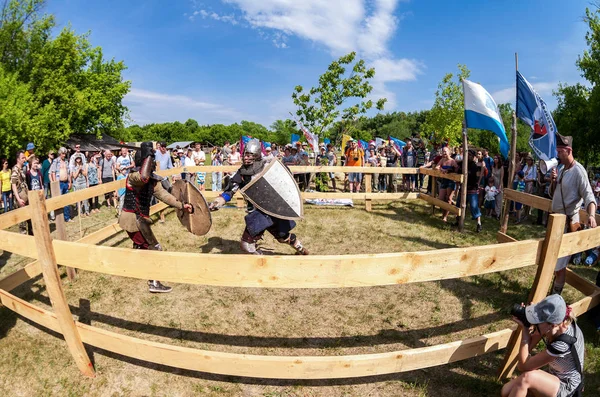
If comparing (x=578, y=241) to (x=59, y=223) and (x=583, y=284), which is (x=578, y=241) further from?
(x=59, y=223)

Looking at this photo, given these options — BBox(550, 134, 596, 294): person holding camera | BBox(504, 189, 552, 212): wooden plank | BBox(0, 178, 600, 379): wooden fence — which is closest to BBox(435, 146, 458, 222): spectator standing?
BBox(504, 189, 552, 212): wooden plank

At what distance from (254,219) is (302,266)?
284cm

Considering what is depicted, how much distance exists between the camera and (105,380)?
2998mm

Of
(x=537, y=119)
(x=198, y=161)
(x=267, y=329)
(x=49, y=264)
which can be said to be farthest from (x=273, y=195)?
(x=198, y=161)

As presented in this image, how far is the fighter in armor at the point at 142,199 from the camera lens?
4.37 metres

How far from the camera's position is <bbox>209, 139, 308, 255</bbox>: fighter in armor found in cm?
499

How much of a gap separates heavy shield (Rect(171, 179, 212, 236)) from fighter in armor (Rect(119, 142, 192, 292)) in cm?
9

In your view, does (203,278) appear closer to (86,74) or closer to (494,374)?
(494,374)

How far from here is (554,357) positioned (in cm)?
236

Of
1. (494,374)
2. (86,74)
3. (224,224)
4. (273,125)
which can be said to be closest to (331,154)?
(224,224)

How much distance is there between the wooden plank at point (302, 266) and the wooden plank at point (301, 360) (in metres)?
0.56

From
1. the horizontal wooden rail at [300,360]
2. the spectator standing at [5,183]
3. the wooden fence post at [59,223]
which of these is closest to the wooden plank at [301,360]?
the horizontal wooden rail at [300,360]

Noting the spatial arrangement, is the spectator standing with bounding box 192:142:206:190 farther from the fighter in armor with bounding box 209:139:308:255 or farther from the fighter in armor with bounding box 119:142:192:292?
the fighter in armor with bounding box 119:142:192:292

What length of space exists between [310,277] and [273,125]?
131m
